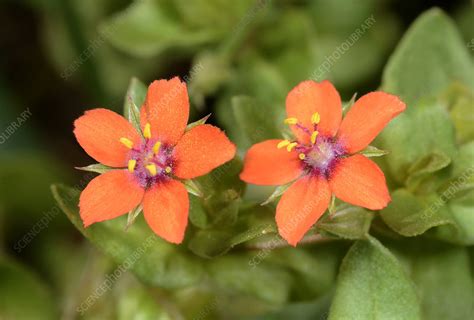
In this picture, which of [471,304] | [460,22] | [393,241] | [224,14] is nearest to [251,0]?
[224,14]

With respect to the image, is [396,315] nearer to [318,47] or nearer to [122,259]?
[122,259]

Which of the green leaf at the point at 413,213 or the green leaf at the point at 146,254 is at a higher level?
the green leaf at the point at 146,254

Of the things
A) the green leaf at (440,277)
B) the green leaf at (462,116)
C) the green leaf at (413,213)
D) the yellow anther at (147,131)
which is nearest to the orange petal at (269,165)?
the yellow anther at (147,131)

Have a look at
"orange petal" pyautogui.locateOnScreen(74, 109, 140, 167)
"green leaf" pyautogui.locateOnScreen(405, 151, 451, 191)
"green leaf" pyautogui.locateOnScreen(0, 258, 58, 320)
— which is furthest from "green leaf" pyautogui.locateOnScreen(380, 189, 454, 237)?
"green leaf" pyautogui.locateOnScreen(0, 258, 58, 320)

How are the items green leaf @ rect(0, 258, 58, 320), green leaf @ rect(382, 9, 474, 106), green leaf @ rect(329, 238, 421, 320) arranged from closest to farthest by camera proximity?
green leaf @ rect(329, 238, 421, 320) → green leaf @ rect(382, 9, 474, 106) → green leaf @ rect(0, 258, 58, 320)

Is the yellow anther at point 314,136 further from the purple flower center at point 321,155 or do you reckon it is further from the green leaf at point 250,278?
the green leaf at point 250,278

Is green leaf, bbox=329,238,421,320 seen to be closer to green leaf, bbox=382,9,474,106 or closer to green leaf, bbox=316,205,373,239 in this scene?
green leaf, bbox=316,205,373,239

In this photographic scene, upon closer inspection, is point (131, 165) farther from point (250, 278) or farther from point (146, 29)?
point (146, 29)
